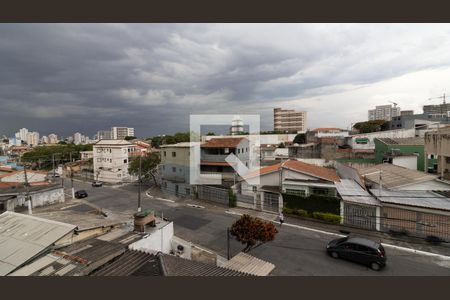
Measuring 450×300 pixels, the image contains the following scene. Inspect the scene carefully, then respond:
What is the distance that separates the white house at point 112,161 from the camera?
3597 cm

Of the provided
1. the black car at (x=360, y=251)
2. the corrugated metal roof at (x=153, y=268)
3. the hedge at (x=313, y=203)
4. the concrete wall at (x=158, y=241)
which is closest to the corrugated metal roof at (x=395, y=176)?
the hedge at (x=313, y=203)

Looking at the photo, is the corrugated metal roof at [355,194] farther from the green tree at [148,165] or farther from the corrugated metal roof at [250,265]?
the green tree at [148,165]

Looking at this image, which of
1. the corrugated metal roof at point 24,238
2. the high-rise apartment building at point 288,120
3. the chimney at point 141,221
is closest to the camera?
the corrugated metal roof at point 24,238

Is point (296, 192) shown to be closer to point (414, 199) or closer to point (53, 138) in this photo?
point (414, 199)

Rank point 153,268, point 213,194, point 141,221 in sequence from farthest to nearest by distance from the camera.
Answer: point 213,194 → point 141,221 → point 153,268

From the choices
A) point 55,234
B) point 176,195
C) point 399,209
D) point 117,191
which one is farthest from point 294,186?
point 117,191

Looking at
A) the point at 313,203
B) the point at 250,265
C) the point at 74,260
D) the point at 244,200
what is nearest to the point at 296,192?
the point at 313,203

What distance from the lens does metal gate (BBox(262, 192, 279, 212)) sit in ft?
61.5

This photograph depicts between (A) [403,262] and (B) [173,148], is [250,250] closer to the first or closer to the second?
(A) [403,262]

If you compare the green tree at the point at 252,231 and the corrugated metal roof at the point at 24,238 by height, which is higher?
the corrugated metal roof at the point at 24,238

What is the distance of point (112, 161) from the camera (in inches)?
1433

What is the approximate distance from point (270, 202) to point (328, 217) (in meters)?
4.59

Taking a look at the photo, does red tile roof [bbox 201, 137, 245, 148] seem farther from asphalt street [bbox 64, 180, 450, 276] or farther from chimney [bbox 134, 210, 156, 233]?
chimney [bbox 134, 210, 156, 233]

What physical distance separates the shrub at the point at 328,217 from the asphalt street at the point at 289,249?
1852mm
